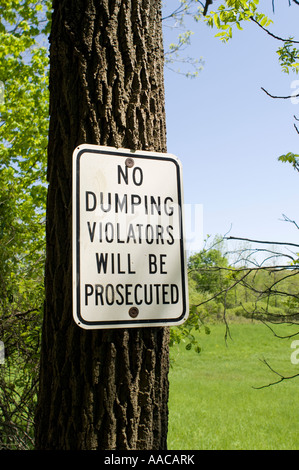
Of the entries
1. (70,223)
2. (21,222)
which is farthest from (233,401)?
(70,223)

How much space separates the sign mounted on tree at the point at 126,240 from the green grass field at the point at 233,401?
10.4ft

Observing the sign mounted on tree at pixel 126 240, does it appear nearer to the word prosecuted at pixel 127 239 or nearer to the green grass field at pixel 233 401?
the word prosecuted at pixel 127 239

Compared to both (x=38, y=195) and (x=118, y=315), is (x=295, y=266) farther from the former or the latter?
(x=38, y=195)

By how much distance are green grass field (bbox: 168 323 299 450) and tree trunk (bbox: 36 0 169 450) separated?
3092mm

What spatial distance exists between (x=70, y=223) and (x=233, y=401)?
9.86m

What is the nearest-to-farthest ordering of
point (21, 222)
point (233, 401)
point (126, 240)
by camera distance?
point (126, 240), point (21, 222), point (233, 401)

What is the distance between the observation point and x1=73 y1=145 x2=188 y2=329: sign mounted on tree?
5.34 ft

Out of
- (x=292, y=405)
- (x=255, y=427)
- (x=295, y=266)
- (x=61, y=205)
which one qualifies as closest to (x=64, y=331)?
(x=61, y=205)

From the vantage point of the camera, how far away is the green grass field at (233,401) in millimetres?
7797

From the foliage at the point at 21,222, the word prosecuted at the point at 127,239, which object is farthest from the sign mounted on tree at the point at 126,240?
the foliage at the point at 21,222

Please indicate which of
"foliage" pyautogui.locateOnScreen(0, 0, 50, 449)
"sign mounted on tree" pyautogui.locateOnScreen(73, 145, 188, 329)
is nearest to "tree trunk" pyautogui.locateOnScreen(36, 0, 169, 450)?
"sign mounted on tree" pyautogui.locateOnScreen(73, 145, 188, 329)

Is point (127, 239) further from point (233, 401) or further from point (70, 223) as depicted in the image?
point (233, 401)

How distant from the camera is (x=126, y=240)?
67.1 inches

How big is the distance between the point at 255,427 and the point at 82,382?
311 inches
